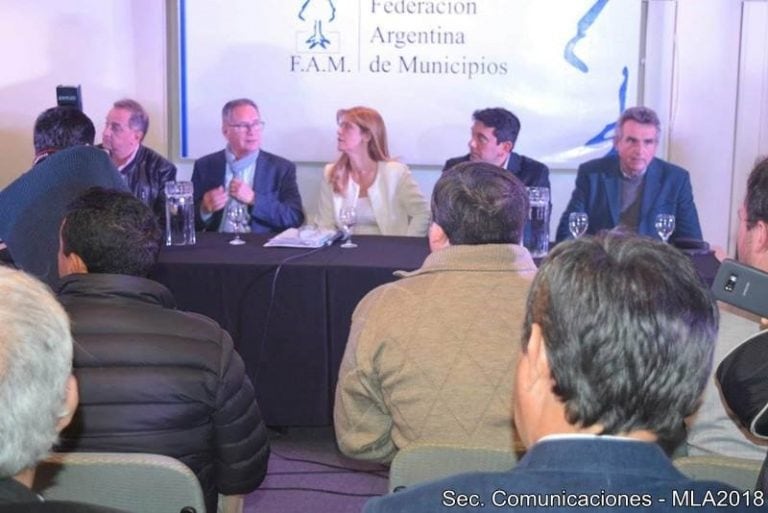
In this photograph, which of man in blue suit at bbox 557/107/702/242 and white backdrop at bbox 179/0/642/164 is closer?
man in blue suit at bbox 557/107/702/242

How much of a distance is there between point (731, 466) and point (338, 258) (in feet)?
7.42

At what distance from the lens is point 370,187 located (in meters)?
4.88

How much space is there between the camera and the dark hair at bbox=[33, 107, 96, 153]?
3.79 meters

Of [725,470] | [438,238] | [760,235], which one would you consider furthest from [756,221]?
[438,238]

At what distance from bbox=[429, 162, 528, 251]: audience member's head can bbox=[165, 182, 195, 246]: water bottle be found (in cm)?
180

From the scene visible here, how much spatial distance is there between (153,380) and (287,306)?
163cm

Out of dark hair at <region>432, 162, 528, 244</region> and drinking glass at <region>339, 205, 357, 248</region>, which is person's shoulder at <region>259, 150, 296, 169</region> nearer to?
drinking glass at <region>339, 205, 357, 248</region>

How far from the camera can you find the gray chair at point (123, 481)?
179 cm

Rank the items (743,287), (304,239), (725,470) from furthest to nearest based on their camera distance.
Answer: (304,239), (743,287), (725,470)

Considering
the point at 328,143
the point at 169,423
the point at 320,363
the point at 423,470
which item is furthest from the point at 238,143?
the point at 423,470

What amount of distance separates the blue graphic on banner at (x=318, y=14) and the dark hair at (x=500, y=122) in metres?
1.27

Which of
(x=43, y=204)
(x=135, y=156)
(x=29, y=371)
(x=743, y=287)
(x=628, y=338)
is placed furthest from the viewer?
(x=135, y=156)

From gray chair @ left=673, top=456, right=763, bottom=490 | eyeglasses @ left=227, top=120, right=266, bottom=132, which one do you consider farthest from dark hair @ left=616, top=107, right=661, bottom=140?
gray chair @ left=673, top=456, right=763, bottom=490

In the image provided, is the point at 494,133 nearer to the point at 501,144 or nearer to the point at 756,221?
the point at 501,144
